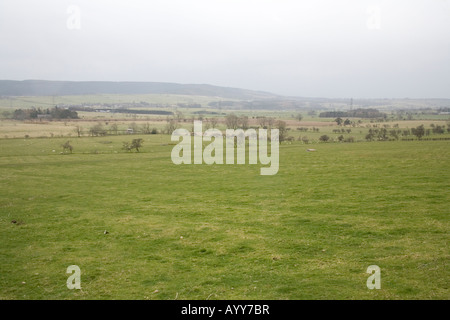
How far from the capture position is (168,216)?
19531 millimetres

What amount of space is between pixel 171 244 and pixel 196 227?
8.29 feet

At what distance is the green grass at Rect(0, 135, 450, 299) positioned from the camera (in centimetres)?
1065

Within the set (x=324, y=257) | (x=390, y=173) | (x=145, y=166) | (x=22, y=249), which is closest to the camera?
(x=324, y=257)

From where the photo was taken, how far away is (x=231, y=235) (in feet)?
51.7

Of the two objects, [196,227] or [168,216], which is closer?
[196,227]

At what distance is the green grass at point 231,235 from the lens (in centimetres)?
1065

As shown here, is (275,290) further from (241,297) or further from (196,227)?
(196,227)
